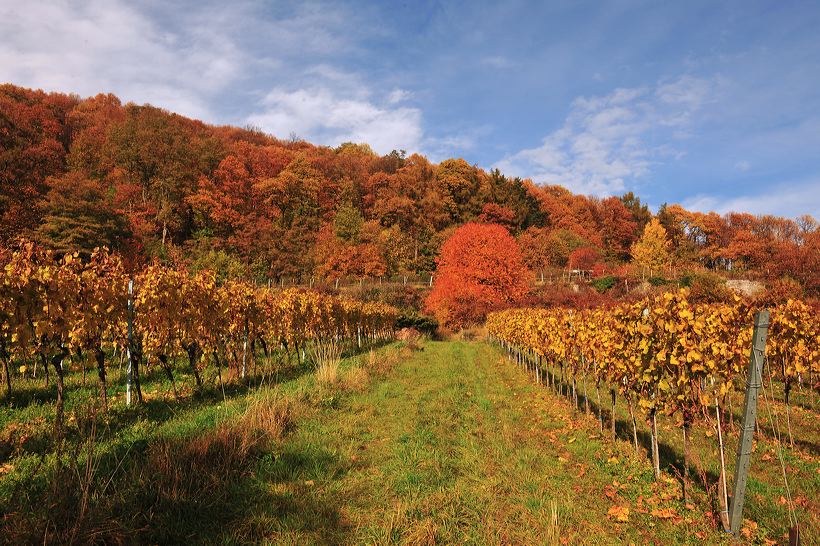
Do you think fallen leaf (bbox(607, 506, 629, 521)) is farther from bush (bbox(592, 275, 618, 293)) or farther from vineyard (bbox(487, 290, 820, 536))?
bush (bbox(592, 275, 618, 293))

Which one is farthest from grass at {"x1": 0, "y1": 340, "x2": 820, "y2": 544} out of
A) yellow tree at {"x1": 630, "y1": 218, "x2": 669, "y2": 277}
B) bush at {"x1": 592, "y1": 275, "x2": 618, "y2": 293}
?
yellow tree at {"x1": 630, "y1": 218, "x2": 669, "y2": 277}

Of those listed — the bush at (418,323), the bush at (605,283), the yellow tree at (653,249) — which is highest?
the yellow tree at (653,249)

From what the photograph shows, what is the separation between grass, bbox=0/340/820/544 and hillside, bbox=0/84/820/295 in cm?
2823

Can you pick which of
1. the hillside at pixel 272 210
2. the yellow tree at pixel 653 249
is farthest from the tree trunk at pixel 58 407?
the yellow tree at pixel 653 249

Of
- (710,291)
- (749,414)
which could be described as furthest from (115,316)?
(710,291)

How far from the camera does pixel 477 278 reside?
30531 millimetres

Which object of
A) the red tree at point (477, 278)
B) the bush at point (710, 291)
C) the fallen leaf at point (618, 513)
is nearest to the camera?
the fallen leaf at point (618, 513)

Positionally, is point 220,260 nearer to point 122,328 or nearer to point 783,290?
point 122,328

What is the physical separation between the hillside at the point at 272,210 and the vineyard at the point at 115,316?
77.3 feet

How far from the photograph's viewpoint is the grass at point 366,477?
3504 mm

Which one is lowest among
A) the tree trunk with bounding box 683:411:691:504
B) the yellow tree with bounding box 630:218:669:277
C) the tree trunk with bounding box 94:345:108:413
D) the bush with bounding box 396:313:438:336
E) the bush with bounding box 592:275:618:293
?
the bush with bounding box 396:313:438:336

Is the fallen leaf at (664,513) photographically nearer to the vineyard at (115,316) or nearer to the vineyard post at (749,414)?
the vineyard post at (749,414)

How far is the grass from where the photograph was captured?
350 cm

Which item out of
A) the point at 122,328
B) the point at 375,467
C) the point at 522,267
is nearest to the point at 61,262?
the point at 122,328
